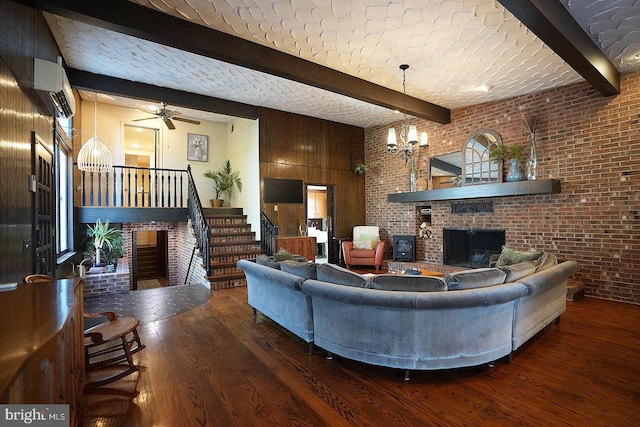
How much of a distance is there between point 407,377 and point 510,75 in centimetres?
475

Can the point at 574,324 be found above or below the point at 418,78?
below

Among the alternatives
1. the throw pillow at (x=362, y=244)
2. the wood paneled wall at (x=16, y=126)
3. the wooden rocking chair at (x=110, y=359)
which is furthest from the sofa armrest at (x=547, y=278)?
the wood paneled wall at (x=16, y=126)

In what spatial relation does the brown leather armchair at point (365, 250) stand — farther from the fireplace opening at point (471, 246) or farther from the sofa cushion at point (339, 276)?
the sofa cushion at point (339, 276)

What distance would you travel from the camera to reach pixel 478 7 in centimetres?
325

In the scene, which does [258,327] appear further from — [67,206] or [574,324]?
[67,206]

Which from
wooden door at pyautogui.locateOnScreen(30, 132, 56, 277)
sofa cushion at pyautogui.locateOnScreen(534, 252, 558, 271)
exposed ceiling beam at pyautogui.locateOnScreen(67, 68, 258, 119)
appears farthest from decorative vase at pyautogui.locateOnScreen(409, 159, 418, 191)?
wooden door at pyautogui.locateOnScreen(30, 132, 56, 277)

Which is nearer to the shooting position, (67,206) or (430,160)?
(67,206)

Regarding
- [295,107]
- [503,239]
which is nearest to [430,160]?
[503,239]

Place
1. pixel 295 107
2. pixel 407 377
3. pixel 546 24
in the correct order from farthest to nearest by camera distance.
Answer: pixel 295 107 → pixel 546 24 → pixel 407 377

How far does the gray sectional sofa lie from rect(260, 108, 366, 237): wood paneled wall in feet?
14.8

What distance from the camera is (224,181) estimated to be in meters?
8.22

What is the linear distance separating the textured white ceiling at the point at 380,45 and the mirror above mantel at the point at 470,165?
32.2 inches

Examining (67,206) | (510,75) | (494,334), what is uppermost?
(510,75)

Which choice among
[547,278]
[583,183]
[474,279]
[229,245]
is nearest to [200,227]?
[229,245]
